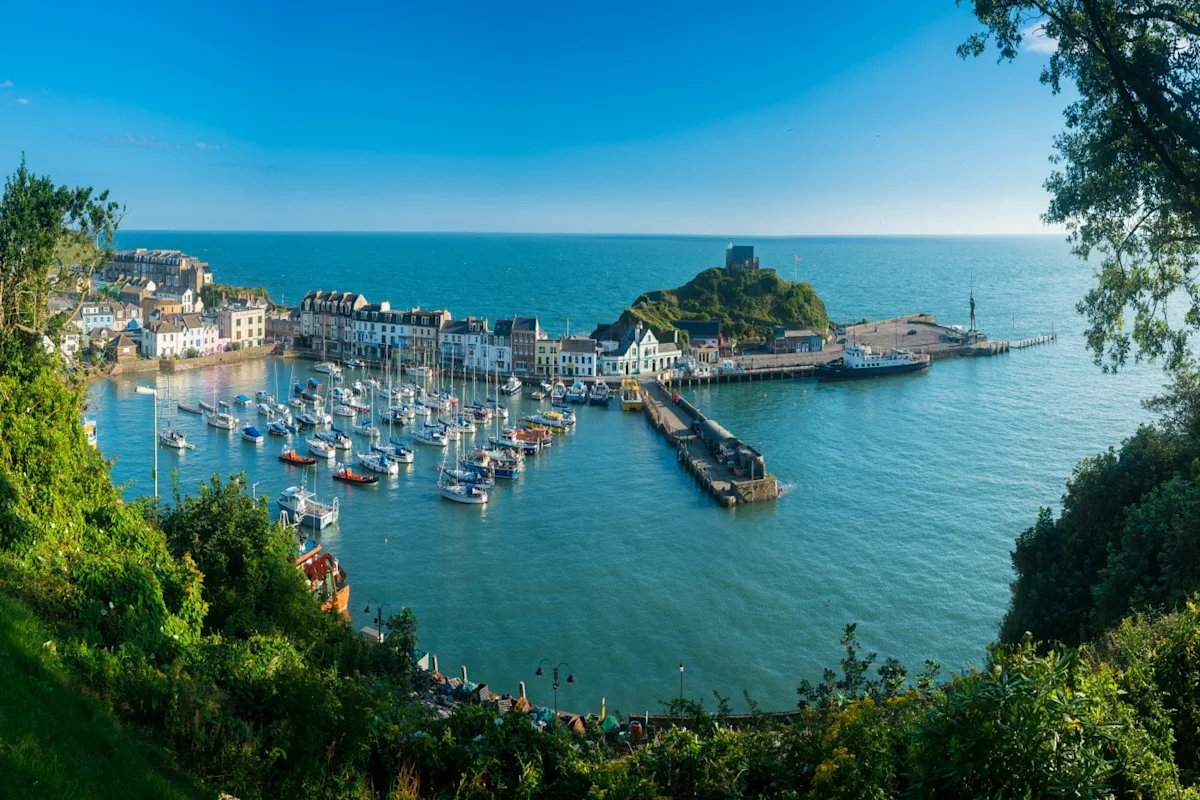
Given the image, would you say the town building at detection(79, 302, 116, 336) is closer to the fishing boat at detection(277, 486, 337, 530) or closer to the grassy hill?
the grassy hill

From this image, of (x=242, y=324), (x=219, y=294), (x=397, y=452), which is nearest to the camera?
(x=397, y=452)

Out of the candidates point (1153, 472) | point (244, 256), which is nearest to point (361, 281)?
point (244, 256)

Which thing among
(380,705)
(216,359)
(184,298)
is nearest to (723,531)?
(380,705)

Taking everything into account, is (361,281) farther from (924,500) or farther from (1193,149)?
→ (1193,149)

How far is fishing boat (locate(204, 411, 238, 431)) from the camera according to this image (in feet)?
103

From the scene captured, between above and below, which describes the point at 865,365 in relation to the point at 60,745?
above

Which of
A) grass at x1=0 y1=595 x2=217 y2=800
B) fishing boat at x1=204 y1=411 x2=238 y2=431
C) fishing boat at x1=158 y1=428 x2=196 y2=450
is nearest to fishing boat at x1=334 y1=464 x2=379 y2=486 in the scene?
fishing boat at x1=158 y1=428 x2=196 y2=450

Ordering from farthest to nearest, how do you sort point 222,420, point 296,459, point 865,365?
point 865,365 → point 222,420 → point 296,459

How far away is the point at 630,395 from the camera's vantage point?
3850 centimetres

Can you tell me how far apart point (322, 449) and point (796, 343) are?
32.3m

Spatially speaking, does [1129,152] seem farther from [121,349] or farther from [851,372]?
[121,349]

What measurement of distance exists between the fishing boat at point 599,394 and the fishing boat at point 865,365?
504 inches

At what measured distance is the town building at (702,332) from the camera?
50.0 metres

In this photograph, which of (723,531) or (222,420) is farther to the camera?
(222,420)
